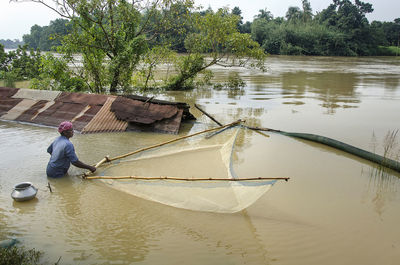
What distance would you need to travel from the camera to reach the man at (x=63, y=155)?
439cm

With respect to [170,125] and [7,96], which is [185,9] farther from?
[7,96]

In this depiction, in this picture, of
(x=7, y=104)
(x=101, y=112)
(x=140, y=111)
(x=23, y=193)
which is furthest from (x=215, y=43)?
(x=23, y=193)

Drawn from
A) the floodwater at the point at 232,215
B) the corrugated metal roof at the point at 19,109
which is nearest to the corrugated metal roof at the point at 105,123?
the floodwater at the point at 232,215

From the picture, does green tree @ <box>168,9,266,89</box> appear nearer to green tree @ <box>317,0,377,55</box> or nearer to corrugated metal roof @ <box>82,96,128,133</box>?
corrugated metal roof @ <box>82,96,128,133</box>

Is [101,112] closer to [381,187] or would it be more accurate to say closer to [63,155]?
[63,155]

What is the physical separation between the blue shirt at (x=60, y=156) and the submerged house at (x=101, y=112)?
2.68 m

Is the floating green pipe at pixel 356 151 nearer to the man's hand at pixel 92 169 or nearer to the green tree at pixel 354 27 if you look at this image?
the man's hand at pixel 92 169

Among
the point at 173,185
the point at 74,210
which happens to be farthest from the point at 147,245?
the point at 74,210

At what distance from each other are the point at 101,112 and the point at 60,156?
130 inches

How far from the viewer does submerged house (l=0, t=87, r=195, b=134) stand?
7.43 metres

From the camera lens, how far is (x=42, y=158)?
5.61m

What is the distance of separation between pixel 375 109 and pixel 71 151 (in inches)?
371

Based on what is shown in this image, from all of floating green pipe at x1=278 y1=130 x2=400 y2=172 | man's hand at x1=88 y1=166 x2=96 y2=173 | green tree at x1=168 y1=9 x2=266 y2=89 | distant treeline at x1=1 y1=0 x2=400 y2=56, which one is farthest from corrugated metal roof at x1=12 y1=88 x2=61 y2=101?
distant treeline at x1=1 y1=0 x2=400 y2=56

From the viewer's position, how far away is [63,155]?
4.45 metres
